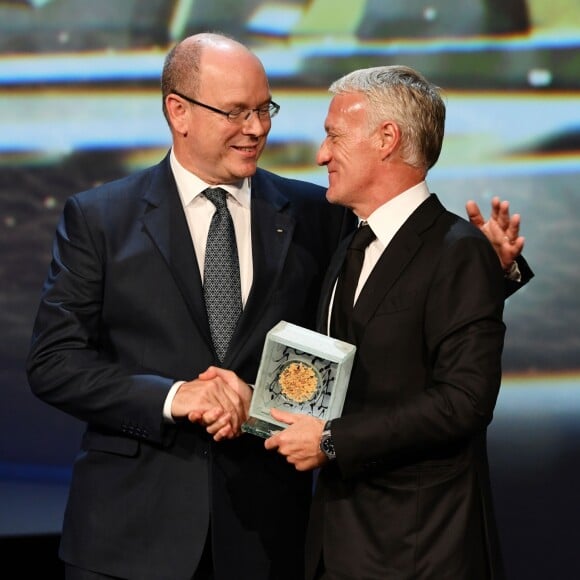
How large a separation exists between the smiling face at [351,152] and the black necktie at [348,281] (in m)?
0.06

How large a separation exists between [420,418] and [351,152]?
599 mm

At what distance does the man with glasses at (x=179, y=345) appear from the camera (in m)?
2.53

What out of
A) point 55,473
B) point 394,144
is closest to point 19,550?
point 55,473

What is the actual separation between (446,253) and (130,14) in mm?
2157

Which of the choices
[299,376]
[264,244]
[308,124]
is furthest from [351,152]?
[308,124]

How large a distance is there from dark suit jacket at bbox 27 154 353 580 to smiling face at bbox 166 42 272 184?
0.13m

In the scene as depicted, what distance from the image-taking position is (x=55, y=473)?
4.12 meters

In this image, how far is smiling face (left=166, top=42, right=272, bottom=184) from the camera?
269 centimetres

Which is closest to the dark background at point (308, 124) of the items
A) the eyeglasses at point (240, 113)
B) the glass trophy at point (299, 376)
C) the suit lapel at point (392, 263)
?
the eyeglasses at point (240, 113)

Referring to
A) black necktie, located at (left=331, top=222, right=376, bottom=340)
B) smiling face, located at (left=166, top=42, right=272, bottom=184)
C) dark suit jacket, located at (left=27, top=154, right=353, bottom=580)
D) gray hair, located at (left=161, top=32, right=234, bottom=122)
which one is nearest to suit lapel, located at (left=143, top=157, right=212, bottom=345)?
dark suit jacket, located at (left=27, top=154, right=353, bottom=580)

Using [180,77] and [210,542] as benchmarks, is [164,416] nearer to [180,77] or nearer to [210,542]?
[210,542]

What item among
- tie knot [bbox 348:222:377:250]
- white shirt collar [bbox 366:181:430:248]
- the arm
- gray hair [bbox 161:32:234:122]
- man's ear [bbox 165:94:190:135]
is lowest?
the arm

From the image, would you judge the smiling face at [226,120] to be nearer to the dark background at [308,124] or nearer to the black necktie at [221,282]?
the black necktie at [221,282]

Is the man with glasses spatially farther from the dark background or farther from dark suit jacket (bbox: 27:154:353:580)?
the dark background
